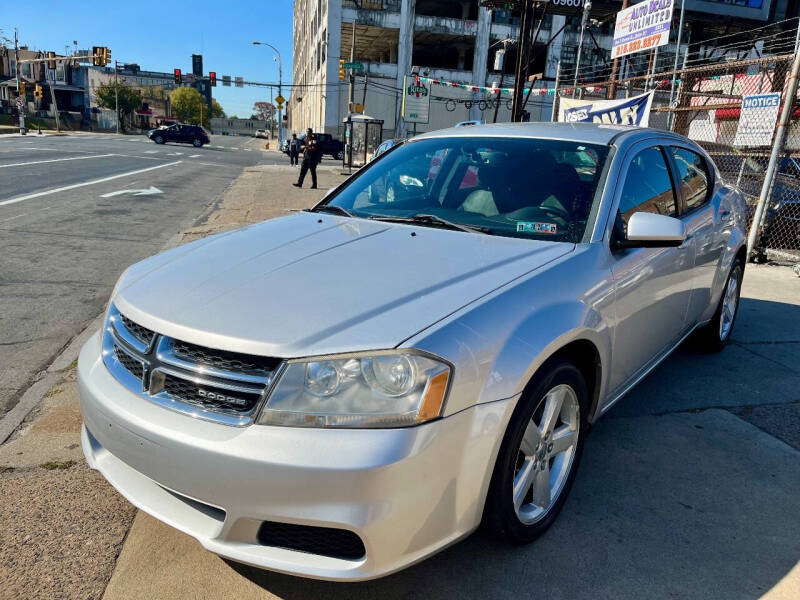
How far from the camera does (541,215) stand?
116 inches

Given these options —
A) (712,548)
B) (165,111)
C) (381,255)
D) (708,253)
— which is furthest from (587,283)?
(165,111)

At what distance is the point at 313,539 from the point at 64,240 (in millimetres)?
7804

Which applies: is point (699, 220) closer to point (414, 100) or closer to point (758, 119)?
point (758, 119)

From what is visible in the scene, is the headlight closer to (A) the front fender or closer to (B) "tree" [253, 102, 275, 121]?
(A) the front fender

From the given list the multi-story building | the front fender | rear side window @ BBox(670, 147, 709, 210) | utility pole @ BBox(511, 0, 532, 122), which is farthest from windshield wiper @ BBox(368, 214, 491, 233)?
the multi-story building

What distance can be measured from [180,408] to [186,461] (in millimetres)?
179

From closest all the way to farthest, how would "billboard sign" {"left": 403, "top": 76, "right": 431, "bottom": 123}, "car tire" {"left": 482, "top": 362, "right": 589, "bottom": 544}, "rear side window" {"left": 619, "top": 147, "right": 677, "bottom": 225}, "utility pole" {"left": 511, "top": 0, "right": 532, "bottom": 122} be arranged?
"car tire" {"left": 482, "top": 362, "right": 589, "bottom": 544}
"rear side window" {"left": 619, "top": 147, "right": 677, "bottom": 225}
"utility pole" {"left": 511, "top": 0, "right": 532, "bottom": 122}
"billboard sign" {"left": 403, "top": 76, "right": 431, "bottom": 123}

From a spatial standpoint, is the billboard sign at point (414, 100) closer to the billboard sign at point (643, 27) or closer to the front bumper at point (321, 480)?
the billboard sign at point (643, 27)

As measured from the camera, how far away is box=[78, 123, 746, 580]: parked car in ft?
5.87

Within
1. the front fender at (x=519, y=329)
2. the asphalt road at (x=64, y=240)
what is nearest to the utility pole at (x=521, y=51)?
the asphalt road at (x=64, y=240)

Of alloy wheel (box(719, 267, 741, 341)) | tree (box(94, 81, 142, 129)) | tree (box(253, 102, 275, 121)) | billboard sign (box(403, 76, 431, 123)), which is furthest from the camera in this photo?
tree (box(253, 102, 275, 121))

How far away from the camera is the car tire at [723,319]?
14.9ft

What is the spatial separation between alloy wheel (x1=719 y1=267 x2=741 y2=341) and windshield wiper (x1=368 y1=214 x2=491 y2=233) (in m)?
2.70

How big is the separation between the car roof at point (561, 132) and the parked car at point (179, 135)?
47381 mm
